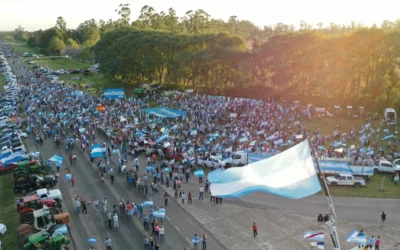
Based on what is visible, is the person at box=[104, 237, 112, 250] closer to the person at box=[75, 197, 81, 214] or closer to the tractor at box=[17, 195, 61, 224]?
the person at box=[75, 197, 81, 214]

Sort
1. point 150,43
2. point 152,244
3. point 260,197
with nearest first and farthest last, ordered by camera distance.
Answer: point 152,244
point 260,197
point 150,43

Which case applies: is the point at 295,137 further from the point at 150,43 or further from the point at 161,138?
the point at 150,43

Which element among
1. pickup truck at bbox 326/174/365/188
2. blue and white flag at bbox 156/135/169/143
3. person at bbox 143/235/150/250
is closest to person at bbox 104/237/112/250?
person at bbox 143/235/150/250

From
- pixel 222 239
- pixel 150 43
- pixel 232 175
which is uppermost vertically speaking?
pixel 150 43

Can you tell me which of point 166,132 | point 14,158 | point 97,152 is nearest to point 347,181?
point 166,132

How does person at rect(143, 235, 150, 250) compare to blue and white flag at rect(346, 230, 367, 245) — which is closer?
blue and white flag at rect(346, 230, 367, 245)

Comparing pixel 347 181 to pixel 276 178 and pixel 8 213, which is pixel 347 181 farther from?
pixel 8 213

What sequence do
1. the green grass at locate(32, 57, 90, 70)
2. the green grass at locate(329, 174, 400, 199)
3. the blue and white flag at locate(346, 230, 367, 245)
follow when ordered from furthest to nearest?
1. the green grass at locate(32, 57, 90, 70)
2. the green grass at locate(329, 174, 400, 199)
3. the blue and white flag at locate(346, 230, 367, 245)

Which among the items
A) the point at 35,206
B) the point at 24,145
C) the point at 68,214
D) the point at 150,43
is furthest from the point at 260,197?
the point at 150,43
